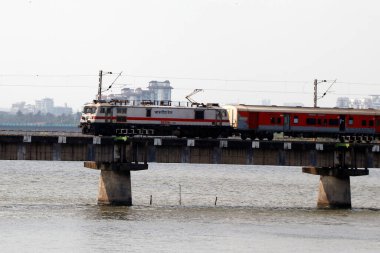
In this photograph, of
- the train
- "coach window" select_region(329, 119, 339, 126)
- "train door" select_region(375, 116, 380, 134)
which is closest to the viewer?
the train

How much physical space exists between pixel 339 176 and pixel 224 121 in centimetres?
1150

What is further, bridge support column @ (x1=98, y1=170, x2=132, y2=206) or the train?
the train

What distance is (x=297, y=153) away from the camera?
102375mm

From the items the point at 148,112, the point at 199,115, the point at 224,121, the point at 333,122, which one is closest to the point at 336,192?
the point at 333,122

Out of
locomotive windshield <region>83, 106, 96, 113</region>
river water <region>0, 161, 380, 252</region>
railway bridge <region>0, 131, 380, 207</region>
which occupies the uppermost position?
locomotive windshield <region>83, 106, 96, 113</region>

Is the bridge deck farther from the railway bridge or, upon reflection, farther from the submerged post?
the submerged post

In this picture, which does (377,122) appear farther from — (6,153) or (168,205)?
(6,153)

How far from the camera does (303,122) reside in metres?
110

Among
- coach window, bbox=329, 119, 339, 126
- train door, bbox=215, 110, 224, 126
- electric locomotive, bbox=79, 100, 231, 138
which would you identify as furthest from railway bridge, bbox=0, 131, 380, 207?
coach window, bbox=329, 119, 339, 126

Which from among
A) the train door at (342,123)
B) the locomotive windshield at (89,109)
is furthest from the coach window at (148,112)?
the train door at (342,123)

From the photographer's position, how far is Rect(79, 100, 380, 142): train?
342ft

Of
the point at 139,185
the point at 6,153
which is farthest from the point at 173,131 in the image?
the point at 139,185

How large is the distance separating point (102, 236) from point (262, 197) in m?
50.7

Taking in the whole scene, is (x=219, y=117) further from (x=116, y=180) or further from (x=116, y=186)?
(x=116, y=186)
